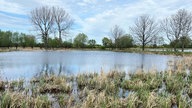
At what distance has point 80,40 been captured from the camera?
70250 millimetres

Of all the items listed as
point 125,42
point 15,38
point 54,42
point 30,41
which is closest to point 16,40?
point 15,38

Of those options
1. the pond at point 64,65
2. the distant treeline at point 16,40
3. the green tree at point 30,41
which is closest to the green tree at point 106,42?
the green tree at point 30,41

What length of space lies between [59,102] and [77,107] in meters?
0.91

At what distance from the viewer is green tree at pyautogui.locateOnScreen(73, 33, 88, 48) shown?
217ft

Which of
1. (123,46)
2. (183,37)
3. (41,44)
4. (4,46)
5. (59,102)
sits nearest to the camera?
(59,102)

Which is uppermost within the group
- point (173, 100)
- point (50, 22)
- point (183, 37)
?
point (50, 22)

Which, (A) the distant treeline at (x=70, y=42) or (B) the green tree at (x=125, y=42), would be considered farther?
(B) the green tree at (x=125, y=42)

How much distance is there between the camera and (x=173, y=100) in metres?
6.90

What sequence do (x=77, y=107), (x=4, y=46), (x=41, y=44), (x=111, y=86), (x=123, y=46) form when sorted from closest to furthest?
(x=77, y=107)
(x=111, y=86)
(x=4, y=46)
(x=41, y=44)
(x=123, y=46)

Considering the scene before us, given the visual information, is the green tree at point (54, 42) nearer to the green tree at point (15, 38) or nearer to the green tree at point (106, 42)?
the green tree at point (15, 38)

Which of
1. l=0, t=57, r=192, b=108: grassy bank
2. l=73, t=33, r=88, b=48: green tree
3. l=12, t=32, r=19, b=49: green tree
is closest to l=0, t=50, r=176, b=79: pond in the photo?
l=0, t=57, r=192, b=108: grassy bank

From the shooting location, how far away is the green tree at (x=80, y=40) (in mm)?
66025

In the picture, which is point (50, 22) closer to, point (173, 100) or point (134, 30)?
point (134, 30)

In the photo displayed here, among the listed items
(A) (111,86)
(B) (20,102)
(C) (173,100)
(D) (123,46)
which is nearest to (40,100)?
(B) (20,102)
